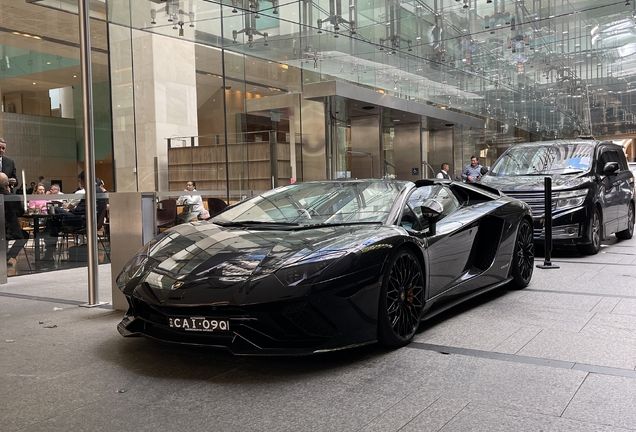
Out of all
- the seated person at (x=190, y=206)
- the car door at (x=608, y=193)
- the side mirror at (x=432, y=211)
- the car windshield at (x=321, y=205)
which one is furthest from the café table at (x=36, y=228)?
the car door at (x=608, y=193)

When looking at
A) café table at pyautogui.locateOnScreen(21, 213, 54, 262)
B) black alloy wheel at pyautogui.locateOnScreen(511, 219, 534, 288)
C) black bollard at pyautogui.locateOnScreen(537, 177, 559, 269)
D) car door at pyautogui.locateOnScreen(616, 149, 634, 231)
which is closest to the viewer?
black alloy wheel at pyautogui.locateOnScreen(511, 219, 534, 288)

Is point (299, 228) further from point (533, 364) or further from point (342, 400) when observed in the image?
point (533, 364)

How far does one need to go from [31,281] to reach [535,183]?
7.36m

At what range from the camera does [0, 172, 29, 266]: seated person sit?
8.48 meters

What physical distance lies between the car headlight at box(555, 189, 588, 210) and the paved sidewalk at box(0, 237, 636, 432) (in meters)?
3.81

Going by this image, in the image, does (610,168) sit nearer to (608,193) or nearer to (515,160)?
(608,193)

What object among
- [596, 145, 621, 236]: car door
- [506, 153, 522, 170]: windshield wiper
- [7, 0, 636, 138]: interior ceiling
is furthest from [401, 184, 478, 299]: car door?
[7, 0, 636, 138]: interior ceiling

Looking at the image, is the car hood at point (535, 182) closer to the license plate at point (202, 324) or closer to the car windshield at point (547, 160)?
the car windshield at point (547, 160)

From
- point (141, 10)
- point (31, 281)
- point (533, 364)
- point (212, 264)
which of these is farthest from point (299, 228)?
point (141, 10)

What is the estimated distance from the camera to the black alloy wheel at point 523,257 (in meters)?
6.39

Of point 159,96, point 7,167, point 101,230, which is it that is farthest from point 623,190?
point 159,96

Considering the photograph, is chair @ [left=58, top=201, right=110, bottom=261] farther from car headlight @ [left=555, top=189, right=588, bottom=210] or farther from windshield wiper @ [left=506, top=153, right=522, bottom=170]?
car headlight @ [left=555, top=189, right=588, bottom=210]

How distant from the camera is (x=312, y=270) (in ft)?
12.0

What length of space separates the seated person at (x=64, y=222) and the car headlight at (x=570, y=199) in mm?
6950
